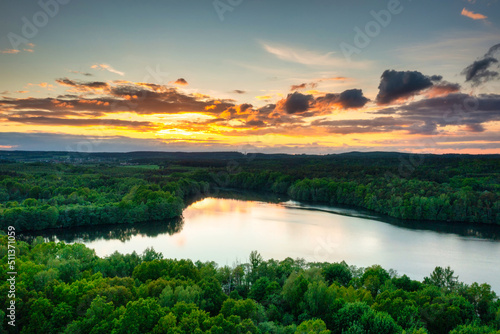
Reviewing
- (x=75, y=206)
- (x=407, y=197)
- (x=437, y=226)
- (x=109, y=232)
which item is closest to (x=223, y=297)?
(x=109, y=232)

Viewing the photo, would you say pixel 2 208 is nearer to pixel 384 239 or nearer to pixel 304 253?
pixel 304 253

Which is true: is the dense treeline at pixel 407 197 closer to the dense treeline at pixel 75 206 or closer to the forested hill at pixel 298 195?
the forested hill at pixel 298 195

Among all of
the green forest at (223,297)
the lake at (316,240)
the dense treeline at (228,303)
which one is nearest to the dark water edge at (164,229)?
the lake at (316,240)

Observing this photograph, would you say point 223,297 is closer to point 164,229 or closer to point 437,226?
point 164,229

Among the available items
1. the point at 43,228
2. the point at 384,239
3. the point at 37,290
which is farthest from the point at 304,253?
the point at 43,228

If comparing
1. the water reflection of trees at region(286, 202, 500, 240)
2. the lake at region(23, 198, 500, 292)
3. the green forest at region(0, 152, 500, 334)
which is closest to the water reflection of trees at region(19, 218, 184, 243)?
the lake at region(23, 198, 500, 292)

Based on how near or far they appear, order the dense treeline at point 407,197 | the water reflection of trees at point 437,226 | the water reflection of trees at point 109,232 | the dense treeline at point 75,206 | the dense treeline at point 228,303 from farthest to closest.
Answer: the dense treeline at point 407,197
the water reflection of trees at point 437,226
the dense treeline at point 75,206
the water reflection of trees at point 109,232
the dense treeline at point 228,303

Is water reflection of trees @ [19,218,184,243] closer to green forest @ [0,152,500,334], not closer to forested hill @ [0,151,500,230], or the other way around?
forested hill @ [0,151,500,230]
